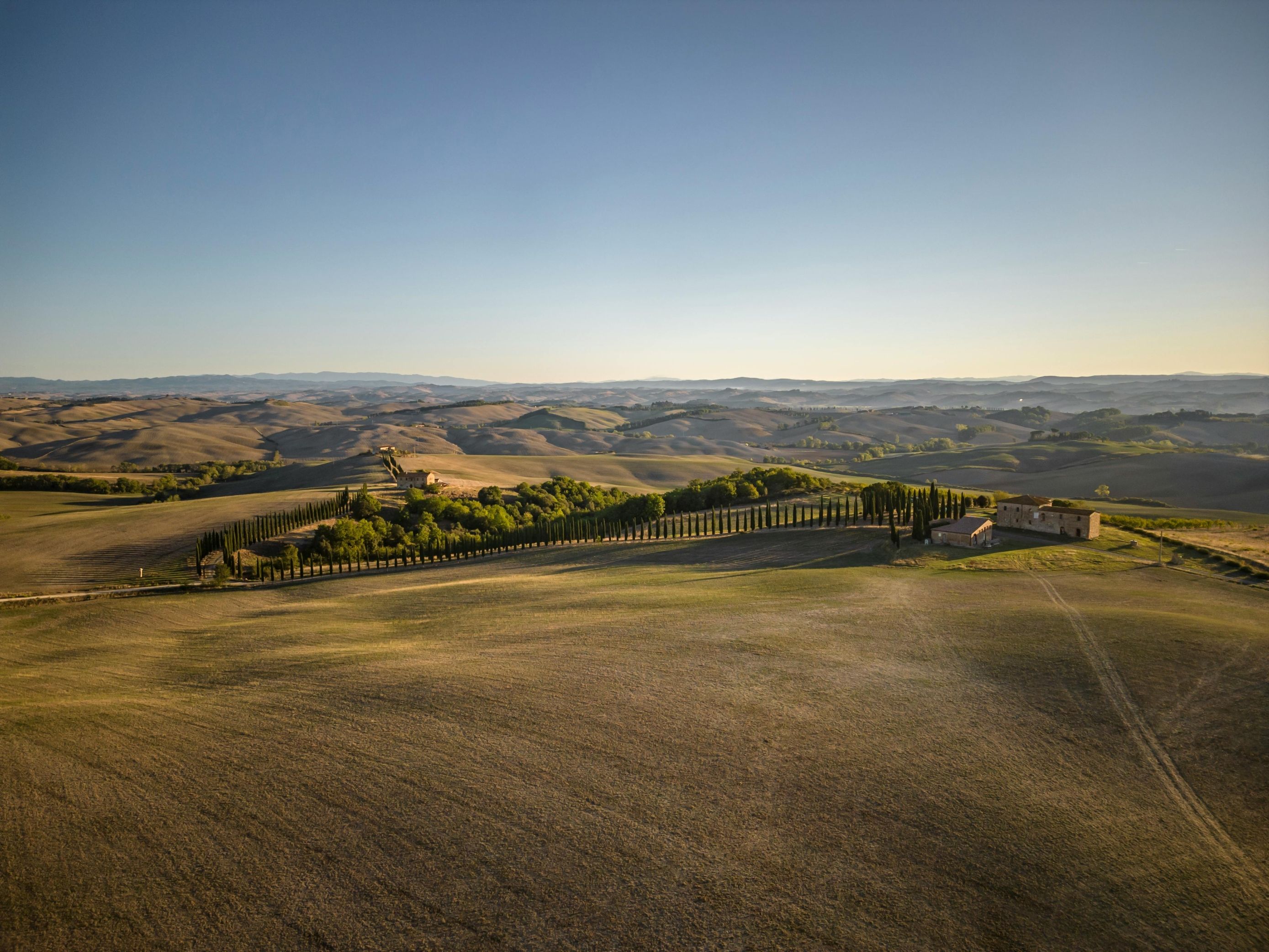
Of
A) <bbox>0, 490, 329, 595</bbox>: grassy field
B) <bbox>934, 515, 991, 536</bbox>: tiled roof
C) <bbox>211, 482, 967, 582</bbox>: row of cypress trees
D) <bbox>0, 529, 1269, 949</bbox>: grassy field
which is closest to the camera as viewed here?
<bbox>0, 529, 1269, 949</bbox>: grassy field

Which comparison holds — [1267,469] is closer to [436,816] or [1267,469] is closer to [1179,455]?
[1179,455]

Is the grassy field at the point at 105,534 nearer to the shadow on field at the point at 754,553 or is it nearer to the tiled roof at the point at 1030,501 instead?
the shadow on field at the point at 754,553

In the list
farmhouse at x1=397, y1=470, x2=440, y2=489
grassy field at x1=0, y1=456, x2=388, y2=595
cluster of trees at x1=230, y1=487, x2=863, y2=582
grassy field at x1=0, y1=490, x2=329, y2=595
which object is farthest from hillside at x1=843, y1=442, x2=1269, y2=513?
grassy field at x1=0, y1=490, x2=329, y2=595

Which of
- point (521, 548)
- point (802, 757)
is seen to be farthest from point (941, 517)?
point (802, 757)

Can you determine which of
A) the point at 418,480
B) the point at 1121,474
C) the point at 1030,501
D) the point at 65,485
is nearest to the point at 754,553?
the point at 1030,501

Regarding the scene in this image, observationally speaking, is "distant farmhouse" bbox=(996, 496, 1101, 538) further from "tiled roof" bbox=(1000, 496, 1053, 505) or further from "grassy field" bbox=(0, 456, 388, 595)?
"grassy field" bbox=(0, 456, 388, 595)
